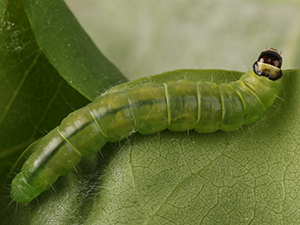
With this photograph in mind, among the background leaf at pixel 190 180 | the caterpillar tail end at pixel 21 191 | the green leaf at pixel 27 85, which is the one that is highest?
the green leaf at pixel 27 85

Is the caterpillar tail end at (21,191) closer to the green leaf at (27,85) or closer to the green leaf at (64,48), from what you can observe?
the green leaf at (27,85)

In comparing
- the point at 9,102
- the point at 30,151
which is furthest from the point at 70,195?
the point at 9,102

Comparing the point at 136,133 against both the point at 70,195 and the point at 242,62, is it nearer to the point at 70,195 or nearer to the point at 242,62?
the point at 70,195

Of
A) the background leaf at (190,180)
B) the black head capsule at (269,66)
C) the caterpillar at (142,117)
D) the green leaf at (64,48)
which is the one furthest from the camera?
the green leaf at (64,48)

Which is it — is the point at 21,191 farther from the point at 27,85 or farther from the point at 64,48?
the point at 64,48

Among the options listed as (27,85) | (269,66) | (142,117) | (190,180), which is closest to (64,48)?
(27,85)

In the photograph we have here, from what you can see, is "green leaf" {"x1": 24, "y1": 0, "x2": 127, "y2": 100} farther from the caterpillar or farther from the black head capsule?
the black head capsule

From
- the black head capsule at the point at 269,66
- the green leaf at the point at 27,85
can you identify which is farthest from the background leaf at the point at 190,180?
the green leaf at the point at 27,85

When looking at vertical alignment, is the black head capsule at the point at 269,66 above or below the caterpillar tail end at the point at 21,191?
below
